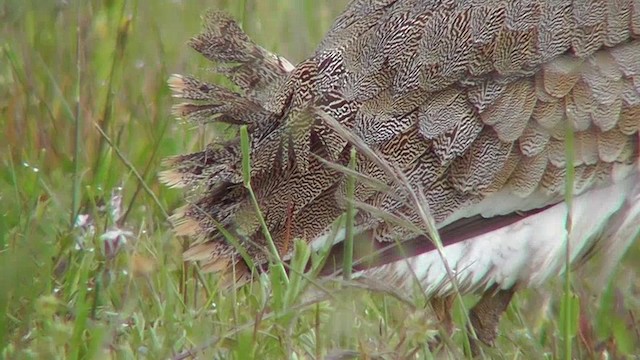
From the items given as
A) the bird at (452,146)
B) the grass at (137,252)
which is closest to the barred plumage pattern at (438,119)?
the bird at (452,146)

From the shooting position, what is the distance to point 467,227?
13.2ft

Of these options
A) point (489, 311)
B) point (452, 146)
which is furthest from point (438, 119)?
point (489, 311)

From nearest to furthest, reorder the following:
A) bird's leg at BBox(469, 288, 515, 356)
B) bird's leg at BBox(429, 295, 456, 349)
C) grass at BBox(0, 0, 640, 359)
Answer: grass at BBox(0, 0, 640, 359), bird's leg at BBox(429, 295, 456, 349), bird's leg at BBox(469, 288, 515, 356)

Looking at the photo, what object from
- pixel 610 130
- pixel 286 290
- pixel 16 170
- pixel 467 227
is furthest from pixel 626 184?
pixel 16 170

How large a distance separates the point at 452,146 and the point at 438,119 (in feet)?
0.29

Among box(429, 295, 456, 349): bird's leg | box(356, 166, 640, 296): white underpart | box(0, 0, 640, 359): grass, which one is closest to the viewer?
box(0, 0, 640, 359): grass

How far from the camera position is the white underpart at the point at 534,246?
3938 mm

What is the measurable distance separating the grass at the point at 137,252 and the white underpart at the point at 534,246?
0.10 m

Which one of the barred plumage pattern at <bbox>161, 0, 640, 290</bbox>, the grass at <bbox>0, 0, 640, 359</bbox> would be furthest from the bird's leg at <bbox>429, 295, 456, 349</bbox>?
the barred plumage pattern at <bbox>161, 0, 640, 290</bbox>

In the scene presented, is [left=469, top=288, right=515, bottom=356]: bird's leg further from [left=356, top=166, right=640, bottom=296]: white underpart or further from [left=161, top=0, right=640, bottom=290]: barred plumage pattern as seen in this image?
[left=161, top=0, right=640, bottom=290]: barred plumage pattern

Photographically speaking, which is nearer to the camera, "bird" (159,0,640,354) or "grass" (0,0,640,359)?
"grass" (0,0,640,359)

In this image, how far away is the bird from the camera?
3.94m

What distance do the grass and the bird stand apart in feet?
0.52

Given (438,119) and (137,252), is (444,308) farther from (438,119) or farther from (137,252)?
(137,252)
